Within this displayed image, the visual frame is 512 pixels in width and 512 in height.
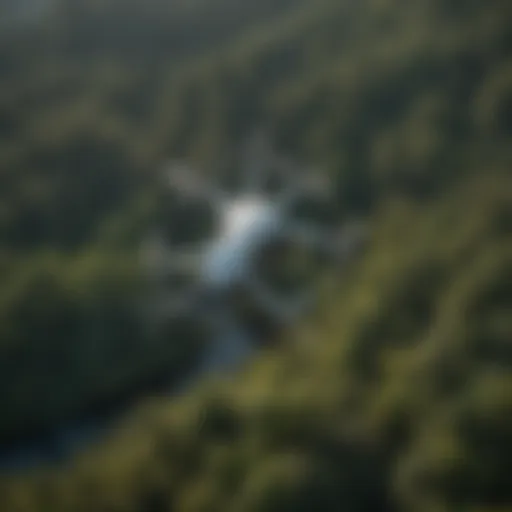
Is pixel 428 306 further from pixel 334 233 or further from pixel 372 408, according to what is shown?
pixel 334 233

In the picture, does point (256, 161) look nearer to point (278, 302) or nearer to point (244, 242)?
point (244, 242)

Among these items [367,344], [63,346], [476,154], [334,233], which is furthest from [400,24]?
[63,346]

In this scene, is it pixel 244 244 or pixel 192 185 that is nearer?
pixel 244 244

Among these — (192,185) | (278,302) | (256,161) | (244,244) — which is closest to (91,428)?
(278,302)

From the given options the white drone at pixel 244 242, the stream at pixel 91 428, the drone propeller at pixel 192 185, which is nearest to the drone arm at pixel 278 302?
the white drone at pixel 244 242

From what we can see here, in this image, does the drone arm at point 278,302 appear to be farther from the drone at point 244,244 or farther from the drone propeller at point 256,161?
the drone propeller at point 256,161

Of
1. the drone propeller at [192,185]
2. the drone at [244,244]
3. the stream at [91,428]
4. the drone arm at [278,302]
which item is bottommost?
the stream at [91,428]
